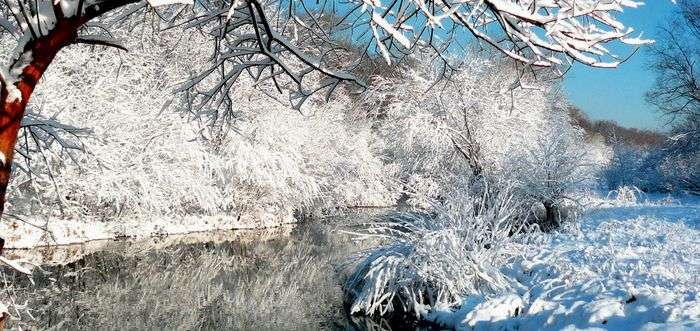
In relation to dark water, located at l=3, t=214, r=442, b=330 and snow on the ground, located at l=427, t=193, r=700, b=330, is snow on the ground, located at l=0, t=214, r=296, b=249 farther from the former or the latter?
snow on the ground, located at l=427, t=193, r=700, b=330

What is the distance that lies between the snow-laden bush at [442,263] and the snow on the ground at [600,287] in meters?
0.29

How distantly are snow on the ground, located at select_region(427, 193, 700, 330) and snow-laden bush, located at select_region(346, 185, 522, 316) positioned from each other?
29cm

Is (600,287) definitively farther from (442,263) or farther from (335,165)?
(335,165)

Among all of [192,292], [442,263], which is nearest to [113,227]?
[192,292]

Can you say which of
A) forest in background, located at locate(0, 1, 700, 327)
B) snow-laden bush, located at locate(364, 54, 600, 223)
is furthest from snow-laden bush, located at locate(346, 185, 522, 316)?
snow-laden bush, located at locate(364, 54, 600, 223)

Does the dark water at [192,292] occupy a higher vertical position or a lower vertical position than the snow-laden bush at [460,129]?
lower

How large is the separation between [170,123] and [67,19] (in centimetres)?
1413

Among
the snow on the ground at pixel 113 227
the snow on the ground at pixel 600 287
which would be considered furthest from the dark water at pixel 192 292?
the snow on the ground at pixel 600 287

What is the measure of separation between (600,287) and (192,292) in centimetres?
633

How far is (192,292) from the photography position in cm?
958

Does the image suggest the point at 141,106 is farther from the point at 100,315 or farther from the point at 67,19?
the point at 67,19

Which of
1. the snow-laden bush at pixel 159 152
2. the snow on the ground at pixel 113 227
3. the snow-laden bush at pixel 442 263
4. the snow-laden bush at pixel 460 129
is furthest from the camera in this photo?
the snow-laden bush at pixel 460 129

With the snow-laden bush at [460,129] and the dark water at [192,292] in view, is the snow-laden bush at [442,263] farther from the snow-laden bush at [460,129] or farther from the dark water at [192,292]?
the snow-laden bush at [460,129]

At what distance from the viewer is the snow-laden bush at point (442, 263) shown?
765cm
